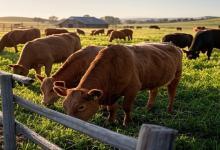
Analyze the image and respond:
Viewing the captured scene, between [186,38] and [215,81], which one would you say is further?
[186,38]

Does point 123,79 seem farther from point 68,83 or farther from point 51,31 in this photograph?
point 51,31

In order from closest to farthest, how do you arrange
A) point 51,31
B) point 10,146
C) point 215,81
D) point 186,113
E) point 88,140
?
point 10,146 → point 88,140 → point 186,113 → point 215,81 → point 51,31

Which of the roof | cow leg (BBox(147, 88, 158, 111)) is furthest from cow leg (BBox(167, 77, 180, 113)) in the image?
the roof

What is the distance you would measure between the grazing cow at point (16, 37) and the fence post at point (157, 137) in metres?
20.9

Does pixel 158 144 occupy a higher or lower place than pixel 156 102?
higher

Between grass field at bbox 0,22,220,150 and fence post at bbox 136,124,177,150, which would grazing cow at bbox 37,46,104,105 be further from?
fence post at bbox 136,124,177,150

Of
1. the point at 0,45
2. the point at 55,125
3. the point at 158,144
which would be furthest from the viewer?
the point at 0,45

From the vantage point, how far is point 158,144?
247 centimetres

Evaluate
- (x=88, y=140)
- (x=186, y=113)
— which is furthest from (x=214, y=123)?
(x=88, y=140)

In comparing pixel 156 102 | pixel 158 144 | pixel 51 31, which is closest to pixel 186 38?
pixel 51 31

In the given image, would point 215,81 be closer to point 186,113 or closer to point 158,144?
point 186,113

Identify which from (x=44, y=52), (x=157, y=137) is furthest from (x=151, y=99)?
(x=157, y=137)

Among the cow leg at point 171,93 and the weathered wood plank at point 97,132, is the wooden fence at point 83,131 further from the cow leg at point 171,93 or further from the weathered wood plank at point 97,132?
the cow leg at point 171,93

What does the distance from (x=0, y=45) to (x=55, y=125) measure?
16724 mm
